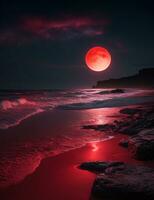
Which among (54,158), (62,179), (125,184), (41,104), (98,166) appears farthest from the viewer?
(41,104)

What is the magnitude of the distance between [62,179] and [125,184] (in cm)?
124

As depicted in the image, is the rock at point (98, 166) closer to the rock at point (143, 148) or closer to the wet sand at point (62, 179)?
the wet sand at point (62, 179)

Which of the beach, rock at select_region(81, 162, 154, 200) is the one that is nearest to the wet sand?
the beach

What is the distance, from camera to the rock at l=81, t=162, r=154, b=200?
3.39 metres

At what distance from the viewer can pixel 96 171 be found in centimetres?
458

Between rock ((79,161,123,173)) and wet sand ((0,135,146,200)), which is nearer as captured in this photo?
wet sand ((0,135,146,200))

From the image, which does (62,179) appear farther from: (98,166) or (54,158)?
(54,158)

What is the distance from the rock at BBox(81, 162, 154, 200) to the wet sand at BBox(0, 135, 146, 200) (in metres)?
0.26

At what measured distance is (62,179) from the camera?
171 inches

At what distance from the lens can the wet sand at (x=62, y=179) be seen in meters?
3.75

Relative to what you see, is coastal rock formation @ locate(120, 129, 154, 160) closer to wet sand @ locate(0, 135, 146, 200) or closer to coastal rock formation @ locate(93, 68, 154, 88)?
wet sand @ locate(0, 135, 146, 200)

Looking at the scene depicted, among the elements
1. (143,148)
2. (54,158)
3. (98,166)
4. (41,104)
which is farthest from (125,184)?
(41,104)

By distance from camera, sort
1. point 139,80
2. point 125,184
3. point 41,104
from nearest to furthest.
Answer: point 125,184 → point 41,104 → point 139,80

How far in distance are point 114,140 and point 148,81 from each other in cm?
9845
